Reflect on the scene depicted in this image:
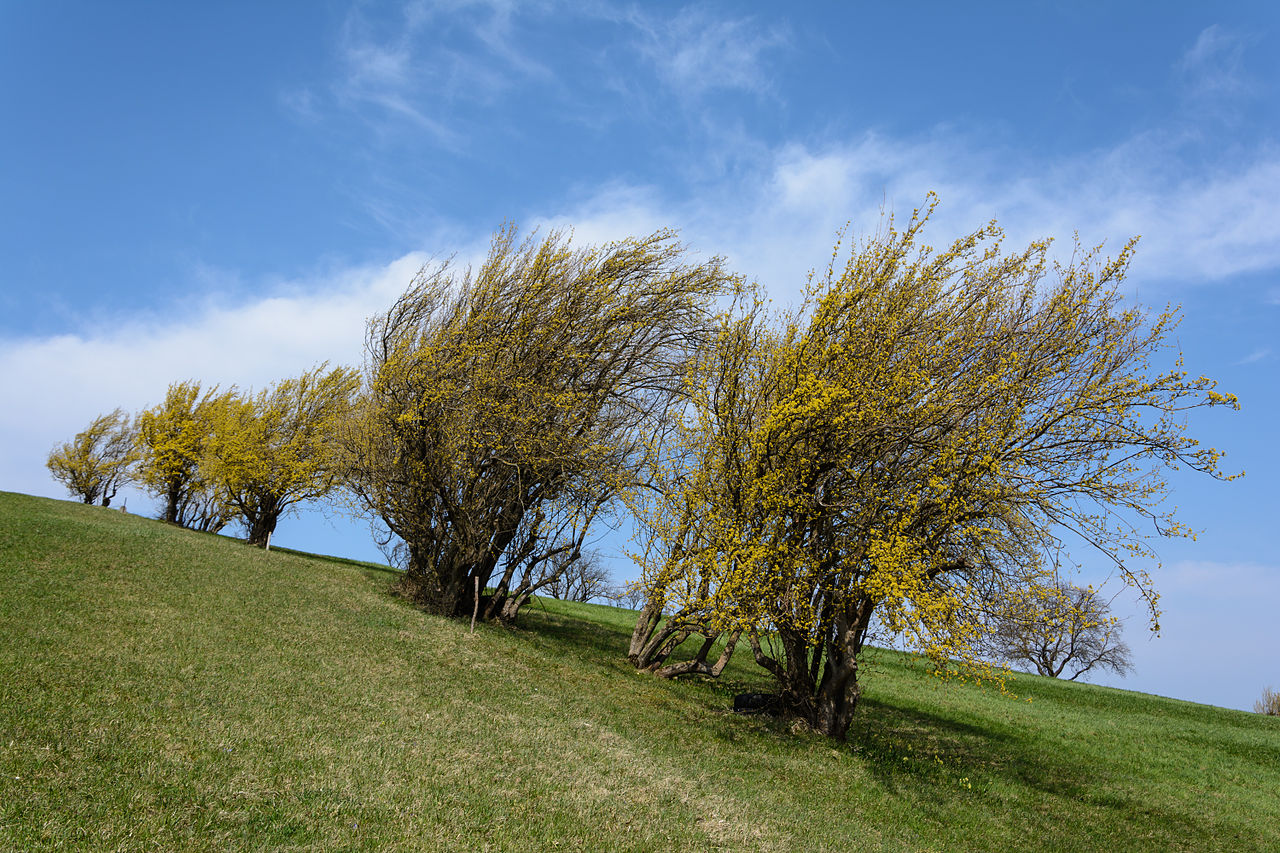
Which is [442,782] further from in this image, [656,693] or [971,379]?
[971,379]

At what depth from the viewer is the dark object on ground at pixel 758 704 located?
55.9 ft

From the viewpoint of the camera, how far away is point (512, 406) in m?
22.0

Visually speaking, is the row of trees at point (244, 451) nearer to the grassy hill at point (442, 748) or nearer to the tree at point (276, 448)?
the tree at point (276, 448)

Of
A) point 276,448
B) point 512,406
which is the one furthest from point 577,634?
point 276,448

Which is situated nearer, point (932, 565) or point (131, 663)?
point (131, 663)

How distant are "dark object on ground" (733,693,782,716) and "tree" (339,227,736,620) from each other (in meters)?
6.72

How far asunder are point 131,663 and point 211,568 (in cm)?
1022

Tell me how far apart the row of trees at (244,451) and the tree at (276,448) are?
0.17ft

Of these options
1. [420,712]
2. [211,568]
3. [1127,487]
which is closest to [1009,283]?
[1127,487]

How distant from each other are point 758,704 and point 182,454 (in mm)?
40825

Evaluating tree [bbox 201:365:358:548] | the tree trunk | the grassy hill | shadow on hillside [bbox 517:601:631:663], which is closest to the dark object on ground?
the grassy hill

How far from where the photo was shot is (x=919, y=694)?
81.0 ft

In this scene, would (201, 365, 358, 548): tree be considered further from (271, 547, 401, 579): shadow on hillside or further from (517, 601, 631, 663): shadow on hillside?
(517, 601, 631, 663): shadow on hillside

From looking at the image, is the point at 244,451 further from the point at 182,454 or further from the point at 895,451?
the point at 895,451
